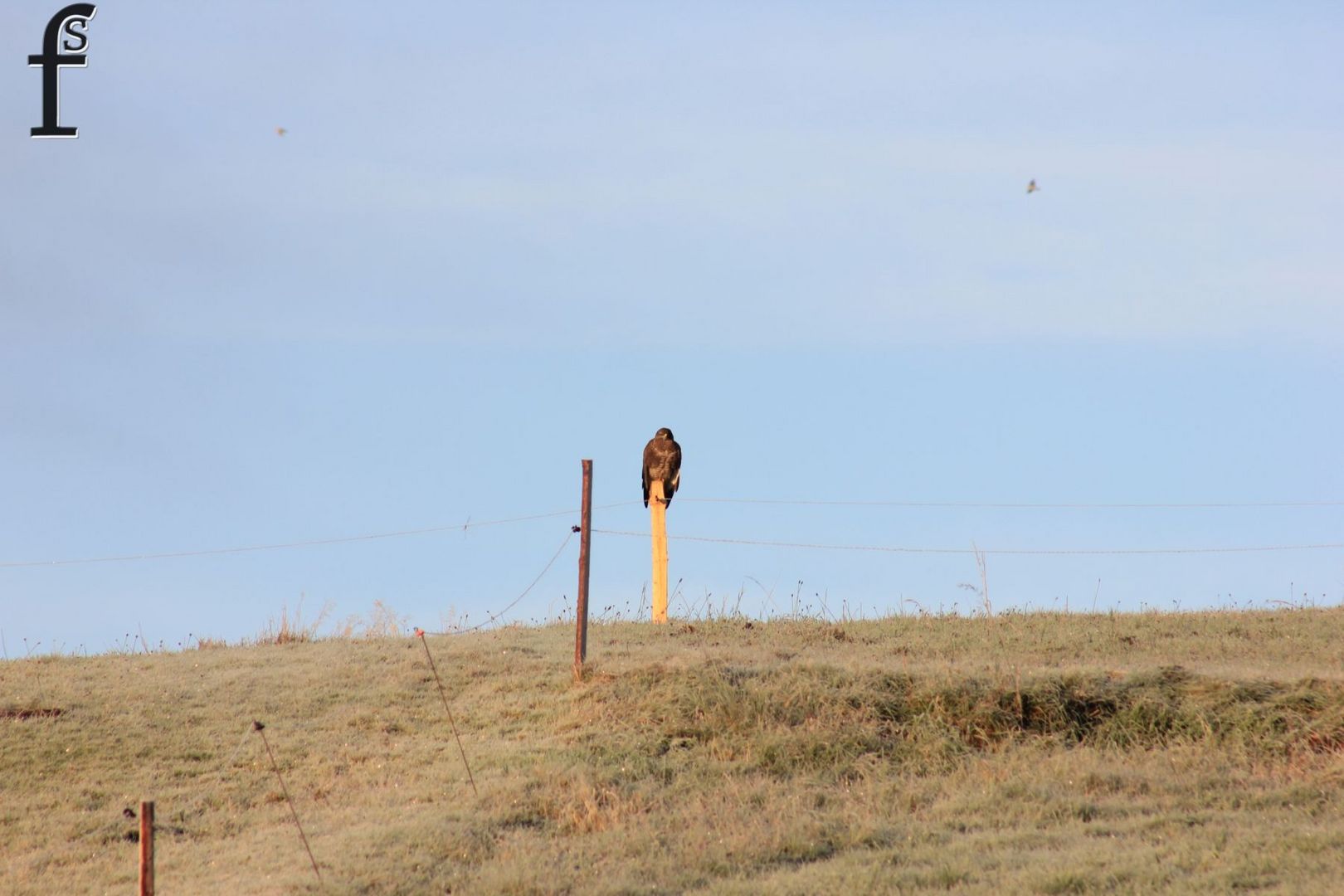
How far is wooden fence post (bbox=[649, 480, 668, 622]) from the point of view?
61.6ft

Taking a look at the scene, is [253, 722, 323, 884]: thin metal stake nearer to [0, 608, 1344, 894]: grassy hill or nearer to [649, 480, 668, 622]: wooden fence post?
[0, 608, 1344, 894]: grassy hill

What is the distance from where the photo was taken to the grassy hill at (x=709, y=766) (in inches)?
396

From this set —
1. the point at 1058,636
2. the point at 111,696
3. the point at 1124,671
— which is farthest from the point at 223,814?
the point at 1058,636

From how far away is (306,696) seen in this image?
610 inches

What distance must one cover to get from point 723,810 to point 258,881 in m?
3.75

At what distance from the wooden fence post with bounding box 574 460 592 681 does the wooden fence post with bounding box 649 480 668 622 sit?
3.61 m

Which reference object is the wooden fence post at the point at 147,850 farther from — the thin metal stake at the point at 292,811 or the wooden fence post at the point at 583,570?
the wooden fence post at the point at 583,570

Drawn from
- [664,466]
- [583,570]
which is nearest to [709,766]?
[583,570]

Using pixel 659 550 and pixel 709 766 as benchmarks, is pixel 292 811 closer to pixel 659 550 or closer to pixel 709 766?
pixel 709 766

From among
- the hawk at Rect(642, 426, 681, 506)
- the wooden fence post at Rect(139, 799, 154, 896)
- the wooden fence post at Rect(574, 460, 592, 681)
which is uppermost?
the hawk at Rect(642, 426, 681, 506)

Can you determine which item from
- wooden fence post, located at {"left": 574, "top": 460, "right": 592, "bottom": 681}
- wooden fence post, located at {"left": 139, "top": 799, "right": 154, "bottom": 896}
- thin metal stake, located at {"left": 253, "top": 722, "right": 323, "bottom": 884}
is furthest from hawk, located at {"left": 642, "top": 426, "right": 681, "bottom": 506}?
wooden fence post, located at {"left": 139, "top": 799, "right": 154, "bottom": 896}

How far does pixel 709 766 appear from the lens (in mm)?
12461

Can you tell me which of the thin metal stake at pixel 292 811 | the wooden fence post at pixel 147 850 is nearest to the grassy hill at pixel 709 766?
the thin metal stake at pixel 292 811

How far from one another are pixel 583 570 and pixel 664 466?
421 centimetres
